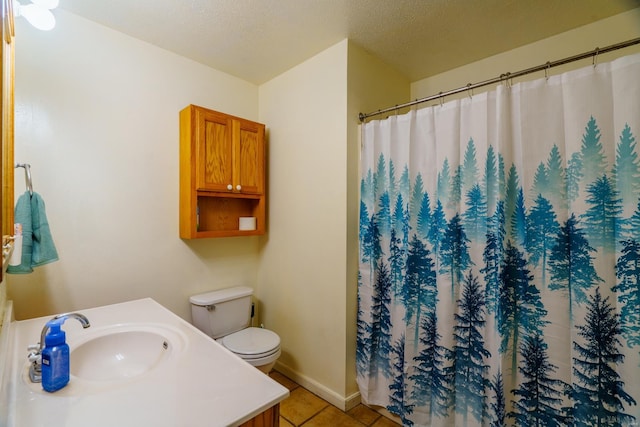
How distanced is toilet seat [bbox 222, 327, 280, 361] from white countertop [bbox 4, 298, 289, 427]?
29.4 inches

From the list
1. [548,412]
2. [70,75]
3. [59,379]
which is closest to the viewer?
[59,379]

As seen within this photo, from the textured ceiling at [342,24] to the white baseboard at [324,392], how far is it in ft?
7.55

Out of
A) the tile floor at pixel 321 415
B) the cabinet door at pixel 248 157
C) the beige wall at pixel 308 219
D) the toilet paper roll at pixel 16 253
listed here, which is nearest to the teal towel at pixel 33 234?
the toilet paper roll at pixel 16 253

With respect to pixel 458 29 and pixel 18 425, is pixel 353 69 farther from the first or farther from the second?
pixel 18 425

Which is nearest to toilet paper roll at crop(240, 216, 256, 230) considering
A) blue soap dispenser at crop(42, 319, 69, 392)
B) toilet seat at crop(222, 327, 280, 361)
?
toilet seat at crop(222, 327, 280, 361)

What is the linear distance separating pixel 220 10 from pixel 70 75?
→ 36.1 inches

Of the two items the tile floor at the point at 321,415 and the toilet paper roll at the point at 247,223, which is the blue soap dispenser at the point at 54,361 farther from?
the toilet paper roll at the point at 247,223

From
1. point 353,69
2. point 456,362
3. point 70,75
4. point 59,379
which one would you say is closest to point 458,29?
point 353,69

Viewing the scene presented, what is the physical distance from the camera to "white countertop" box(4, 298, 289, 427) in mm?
768

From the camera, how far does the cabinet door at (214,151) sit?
197 centimetres

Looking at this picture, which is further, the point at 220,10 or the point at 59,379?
the point at 220,10

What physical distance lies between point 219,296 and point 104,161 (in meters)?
1.12

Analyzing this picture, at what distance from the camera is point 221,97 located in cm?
231

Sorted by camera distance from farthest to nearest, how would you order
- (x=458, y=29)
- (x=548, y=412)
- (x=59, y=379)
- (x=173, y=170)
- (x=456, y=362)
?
(x=173, y=170) < (x=458, y=29) < (x=456, y=362) < (x=548, y=412) < (x=59, y=379)
